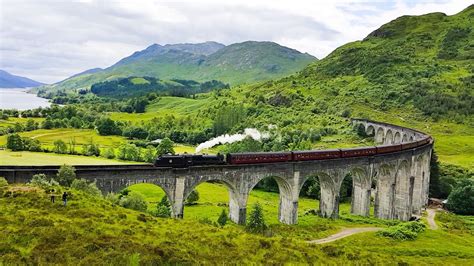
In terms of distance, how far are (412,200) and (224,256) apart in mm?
53860

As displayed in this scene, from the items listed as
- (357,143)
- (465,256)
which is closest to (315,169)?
(465,256)

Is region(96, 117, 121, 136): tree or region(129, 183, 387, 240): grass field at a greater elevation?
region(96, 117, 121, 136): tree

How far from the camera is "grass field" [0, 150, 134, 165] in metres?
82.9

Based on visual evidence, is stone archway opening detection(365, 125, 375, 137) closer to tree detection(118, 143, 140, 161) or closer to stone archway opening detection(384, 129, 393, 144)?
stone archway opening detection(384, 129, 393, 144)

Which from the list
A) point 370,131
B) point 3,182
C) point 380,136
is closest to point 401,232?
point 3,182

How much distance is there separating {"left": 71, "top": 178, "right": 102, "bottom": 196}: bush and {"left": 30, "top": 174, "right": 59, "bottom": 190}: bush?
148 centimetres

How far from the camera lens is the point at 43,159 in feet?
288

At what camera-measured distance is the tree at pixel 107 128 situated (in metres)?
148

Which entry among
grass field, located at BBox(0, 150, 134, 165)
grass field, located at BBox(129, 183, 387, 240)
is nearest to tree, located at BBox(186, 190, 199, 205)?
grass field, located at BBox(129, 183, 387, 240)

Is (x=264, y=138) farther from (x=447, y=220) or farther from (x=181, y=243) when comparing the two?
(x=181, y=243)

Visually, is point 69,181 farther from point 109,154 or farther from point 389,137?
point 389,137

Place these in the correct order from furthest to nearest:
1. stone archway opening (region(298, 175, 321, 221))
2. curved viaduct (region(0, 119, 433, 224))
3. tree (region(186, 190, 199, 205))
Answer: stone archway opening (region(298, 175, 321, 221)) → tree (region(186, 190, 199, 205)) → curved viaduct (region(0, 119, 433, 224))

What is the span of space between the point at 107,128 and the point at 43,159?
6173 cm

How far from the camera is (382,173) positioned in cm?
6919
